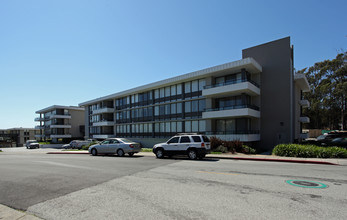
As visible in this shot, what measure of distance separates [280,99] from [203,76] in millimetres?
9361

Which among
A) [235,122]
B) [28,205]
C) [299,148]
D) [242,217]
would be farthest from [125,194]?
[235,122]

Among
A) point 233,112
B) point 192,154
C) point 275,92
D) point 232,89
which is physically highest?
point 232,89

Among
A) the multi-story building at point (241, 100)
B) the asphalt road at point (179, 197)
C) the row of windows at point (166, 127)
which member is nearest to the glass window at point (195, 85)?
the multi-story building at point (241, 100)

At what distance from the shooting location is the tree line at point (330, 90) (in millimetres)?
44219

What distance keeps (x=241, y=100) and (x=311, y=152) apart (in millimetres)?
10170

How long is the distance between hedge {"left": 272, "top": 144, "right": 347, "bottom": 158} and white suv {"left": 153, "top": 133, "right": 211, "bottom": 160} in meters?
5.95

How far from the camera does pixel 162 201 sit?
530cm

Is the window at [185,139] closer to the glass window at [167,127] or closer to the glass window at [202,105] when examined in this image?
the glass window at [202,105]

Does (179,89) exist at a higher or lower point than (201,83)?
lower

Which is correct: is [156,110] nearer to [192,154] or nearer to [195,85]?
[195,85]

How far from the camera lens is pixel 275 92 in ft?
77.6

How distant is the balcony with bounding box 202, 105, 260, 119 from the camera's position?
2190 centimetres

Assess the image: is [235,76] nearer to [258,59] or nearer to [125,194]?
[258,59]

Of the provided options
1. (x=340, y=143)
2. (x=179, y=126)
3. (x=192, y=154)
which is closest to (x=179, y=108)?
(x=179, y=126)
